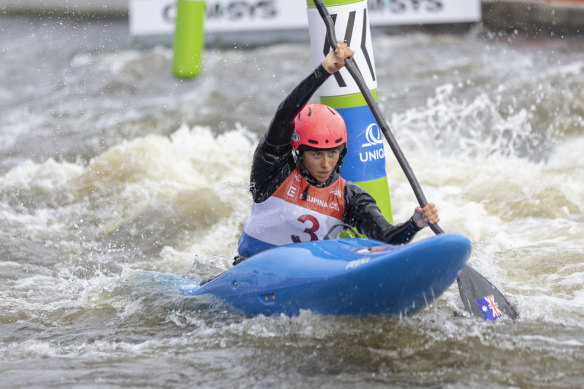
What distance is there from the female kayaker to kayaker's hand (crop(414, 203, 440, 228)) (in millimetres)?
129

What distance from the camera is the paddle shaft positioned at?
4.23m

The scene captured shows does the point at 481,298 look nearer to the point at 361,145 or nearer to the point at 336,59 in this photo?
the point at 361,145

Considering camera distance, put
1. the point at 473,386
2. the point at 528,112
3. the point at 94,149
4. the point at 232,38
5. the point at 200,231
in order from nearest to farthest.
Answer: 1. the point at 473,386
2. the point at 200,231
3. the point at 94,149
4. the point at 528,112
5. the point at 232,38

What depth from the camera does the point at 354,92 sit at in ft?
15.8

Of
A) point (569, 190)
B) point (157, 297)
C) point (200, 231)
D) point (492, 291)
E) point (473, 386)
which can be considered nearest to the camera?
point (473, 386)

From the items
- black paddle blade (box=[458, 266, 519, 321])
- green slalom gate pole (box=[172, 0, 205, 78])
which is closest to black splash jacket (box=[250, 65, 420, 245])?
black paddle blade (box=[458, 266, 519, 321])

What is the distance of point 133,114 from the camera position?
34.3 feet

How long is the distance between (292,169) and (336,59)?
636 mm

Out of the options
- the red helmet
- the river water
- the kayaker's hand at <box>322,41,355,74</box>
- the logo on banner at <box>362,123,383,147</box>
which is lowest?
the river water

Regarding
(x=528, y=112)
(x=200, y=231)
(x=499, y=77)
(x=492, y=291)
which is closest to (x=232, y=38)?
(x=499, y=77)

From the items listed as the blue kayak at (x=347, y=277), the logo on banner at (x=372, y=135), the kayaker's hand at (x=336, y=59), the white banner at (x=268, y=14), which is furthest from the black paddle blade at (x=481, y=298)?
the white banner at (x=268, y=14)

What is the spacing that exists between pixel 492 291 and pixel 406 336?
1.92ft

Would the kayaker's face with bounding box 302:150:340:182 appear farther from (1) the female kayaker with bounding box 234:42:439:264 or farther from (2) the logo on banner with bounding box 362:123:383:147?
(2) the logo on banner with bounding box 362:123:383:147

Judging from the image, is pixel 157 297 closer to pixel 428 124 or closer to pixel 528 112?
pixel 428 124
